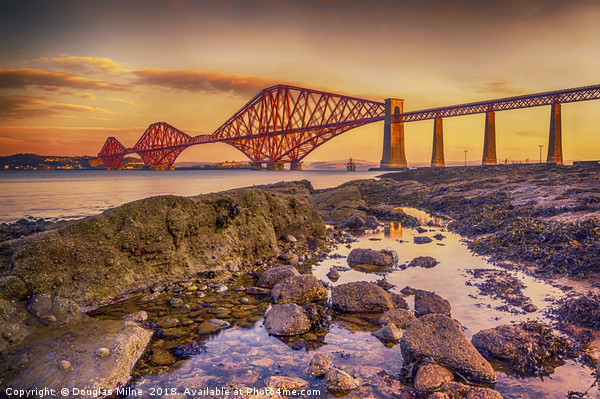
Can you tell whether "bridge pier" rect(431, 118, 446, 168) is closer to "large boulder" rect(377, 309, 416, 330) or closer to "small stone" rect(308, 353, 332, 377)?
"large boulder" rect(377, 309, 416, 330)

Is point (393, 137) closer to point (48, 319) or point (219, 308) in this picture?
point (219, 308)

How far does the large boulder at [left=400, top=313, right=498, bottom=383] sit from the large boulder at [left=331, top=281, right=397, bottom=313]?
93 centimetres

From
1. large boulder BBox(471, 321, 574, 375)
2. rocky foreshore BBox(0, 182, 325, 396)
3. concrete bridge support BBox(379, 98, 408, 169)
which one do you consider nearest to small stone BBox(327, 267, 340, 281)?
rocky foreshore BBox(0, 182, 325, 396)

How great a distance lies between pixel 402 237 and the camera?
376 inches

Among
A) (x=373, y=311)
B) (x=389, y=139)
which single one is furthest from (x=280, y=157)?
(x=373, y=311)

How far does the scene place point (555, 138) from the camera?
149ft

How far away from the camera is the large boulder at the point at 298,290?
462 cm

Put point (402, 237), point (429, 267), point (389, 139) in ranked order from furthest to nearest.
A: point (389, 139) < point (402, 237) < point (429, 267)

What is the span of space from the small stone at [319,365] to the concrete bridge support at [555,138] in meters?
53.4

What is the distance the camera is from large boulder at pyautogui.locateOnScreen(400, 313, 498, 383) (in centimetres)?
292

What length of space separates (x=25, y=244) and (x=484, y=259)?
25.1 feet

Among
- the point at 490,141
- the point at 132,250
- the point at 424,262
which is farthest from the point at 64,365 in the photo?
the point at 490,141

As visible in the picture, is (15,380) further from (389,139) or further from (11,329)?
(389,139)

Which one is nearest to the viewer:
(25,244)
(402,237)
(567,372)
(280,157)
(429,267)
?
(567,372)
